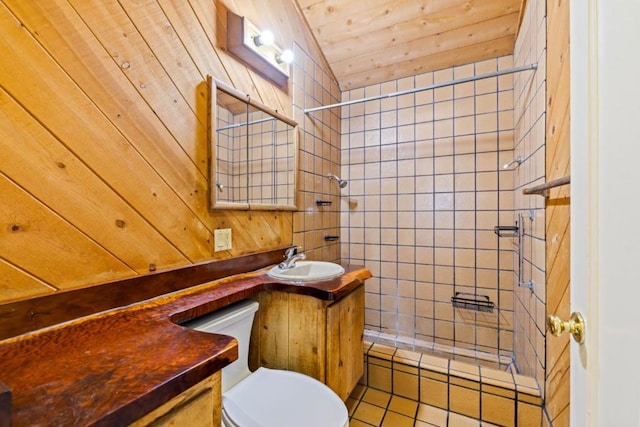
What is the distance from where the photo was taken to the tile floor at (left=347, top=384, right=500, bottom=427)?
1572mm

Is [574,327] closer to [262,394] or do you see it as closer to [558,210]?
[558,210]

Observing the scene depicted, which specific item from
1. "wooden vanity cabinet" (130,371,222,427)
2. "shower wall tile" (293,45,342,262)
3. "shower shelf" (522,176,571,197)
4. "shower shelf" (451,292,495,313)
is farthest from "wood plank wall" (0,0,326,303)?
"shower shelf" (451,292,495,313)

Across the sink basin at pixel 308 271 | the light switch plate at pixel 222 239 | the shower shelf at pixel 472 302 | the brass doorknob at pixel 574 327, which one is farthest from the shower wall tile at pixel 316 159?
the brass doorknob at pixel 574 327

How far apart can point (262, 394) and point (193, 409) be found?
1.71 ft

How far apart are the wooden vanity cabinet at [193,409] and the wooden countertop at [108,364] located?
4cm

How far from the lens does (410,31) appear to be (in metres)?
2.11

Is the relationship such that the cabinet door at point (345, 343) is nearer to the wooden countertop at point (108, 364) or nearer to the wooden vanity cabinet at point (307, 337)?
the wooden vanity cabinet at point (307, 337)

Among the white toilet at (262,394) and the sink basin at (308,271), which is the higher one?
the sink basin at (308,271)

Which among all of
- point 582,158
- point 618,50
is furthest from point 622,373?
point 618,50

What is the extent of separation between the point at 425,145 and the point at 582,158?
1.95 meters

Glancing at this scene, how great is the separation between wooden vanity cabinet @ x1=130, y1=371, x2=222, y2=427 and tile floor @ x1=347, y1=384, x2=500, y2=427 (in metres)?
1.18

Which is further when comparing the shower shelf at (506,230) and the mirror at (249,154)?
the shower shelf at (506,230)

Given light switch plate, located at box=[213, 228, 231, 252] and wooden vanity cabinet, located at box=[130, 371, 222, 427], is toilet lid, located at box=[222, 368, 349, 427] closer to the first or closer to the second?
wooden vanity cabinet, located at box=[130, 371, 222, 427]

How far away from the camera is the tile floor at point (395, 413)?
1.57 metres
